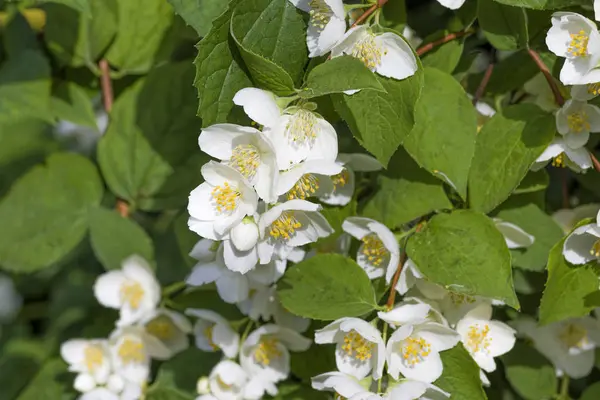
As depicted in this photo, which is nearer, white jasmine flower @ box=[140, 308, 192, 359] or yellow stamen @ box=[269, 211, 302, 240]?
yellow stamen @ box=[269, 211, 302, 240]

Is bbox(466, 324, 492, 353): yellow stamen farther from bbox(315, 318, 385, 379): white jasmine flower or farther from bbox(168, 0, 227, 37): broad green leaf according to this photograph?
bbox(168, 0, 227, 37): broad green leaf

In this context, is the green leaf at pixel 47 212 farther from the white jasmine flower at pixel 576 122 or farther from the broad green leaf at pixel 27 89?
the white jasmine flower at pixel 576 122

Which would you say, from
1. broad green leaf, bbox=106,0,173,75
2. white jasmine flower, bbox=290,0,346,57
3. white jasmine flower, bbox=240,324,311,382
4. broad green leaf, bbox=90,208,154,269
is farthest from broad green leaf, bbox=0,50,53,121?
white jasmine flower, bbox=290,0,346,57

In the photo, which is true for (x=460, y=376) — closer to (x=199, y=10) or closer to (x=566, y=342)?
(x=566, y=342)

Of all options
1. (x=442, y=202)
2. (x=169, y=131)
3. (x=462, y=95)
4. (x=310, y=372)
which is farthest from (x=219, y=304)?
(x=462, y=95)

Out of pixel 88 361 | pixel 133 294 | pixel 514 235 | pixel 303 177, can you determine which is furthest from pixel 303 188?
pixel 88 361

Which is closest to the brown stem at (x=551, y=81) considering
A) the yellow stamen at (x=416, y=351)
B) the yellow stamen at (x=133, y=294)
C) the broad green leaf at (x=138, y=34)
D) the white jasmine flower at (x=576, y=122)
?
the white jasmine flower at (x=576, y=122)

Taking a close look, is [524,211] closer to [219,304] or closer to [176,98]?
[219,304]
